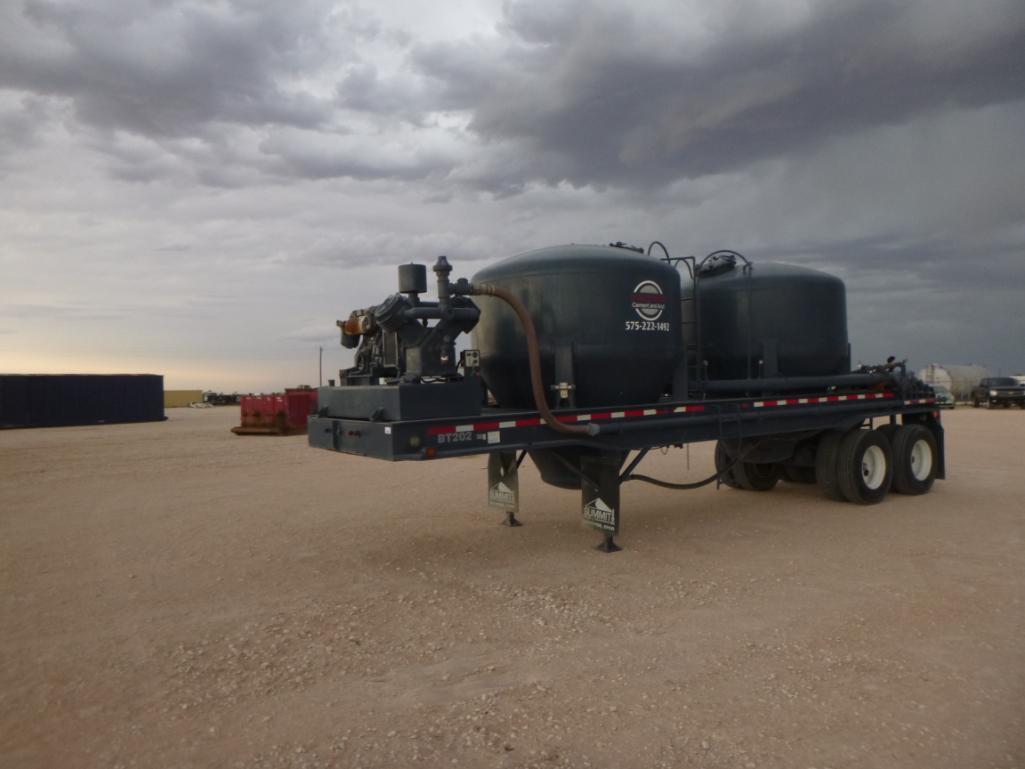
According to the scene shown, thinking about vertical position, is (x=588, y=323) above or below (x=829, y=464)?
above

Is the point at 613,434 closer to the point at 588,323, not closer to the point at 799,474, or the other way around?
the point at 588,323

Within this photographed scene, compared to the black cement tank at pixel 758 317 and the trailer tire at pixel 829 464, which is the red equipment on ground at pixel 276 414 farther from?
the trailer tire at pixel 829 464

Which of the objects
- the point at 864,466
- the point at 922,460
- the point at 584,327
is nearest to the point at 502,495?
the point at 584,327

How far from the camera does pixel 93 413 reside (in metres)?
29.9

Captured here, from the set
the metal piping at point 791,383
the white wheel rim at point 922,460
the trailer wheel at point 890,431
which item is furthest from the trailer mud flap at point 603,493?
the white wheel rim at point 922,460

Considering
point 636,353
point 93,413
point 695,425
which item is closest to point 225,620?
point 636,353

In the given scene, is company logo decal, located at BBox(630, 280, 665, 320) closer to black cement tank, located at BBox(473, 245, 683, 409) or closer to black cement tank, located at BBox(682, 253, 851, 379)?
black cement tank, located at BBox(473, 245, 683, 409)

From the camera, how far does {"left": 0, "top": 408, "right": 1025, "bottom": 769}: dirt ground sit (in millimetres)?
3529

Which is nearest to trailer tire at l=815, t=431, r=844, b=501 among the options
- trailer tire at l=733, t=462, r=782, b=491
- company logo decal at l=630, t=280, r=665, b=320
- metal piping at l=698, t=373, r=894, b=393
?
metal piping at l=698, t=373, r=894, b=393

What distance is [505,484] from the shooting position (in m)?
8.17

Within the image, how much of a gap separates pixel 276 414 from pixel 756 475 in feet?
52.0

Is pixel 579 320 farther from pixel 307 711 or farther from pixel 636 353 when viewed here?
pixel 307 711

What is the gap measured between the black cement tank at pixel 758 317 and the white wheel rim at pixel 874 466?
1.47m

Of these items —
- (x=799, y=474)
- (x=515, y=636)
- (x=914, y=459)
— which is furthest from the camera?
(x=799, y=474)
